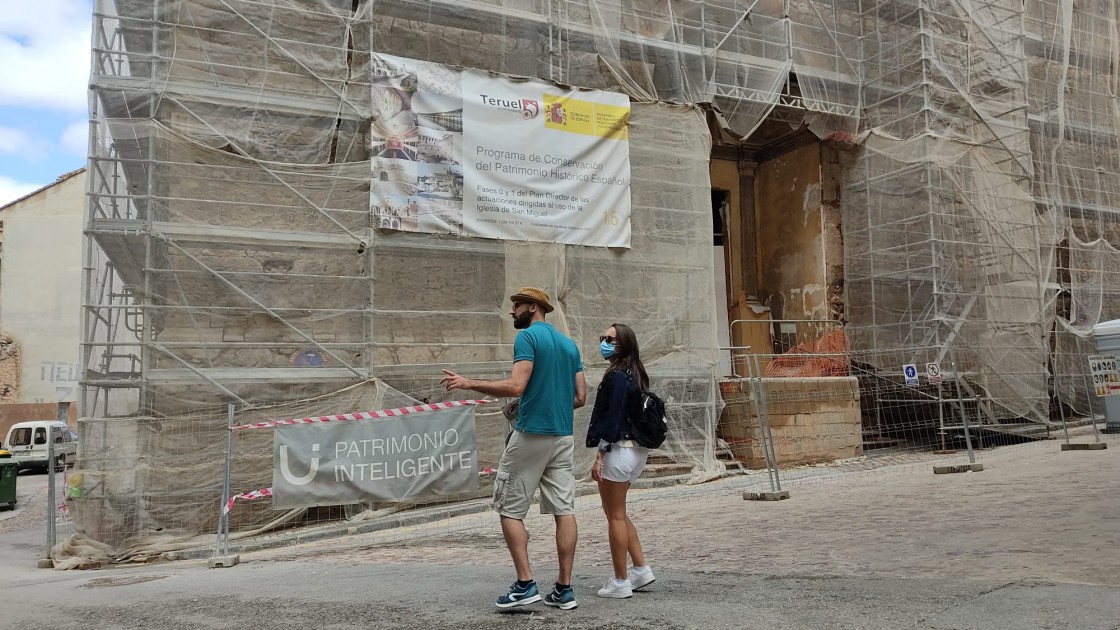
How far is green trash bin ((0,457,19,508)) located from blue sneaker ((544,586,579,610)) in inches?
555

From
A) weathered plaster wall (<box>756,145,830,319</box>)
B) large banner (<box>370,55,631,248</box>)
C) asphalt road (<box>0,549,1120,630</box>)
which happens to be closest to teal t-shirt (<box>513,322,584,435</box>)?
asphalt road (<box>0,549,1120,630</box>)

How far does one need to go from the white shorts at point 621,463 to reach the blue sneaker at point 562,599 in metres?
0.67

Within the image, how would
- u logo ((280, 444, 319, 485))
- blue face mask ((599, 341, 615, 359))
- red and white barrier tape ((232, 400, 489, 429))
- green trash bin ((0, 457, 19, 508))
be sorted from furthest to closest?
green trash bin ((0, 457, 19, 508)), red and white barrier tape ((232, 400, 489, 429)), u logo ((280, 444, 319, 485)), blue face mask ((599, 341, 615, 359))

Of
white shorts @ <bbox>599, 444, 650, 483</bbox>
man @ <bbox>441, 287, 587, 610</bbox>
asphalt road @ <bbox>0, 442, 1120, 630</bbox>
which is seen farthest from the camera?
white shorts @ <bbox>599, 444, 650, 483</bbox>

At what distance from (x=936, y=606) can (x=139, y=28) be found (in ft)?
36.5

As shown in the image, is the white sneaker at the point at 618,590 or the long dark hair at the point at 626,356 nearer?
the white sneaker at the point at 618,590

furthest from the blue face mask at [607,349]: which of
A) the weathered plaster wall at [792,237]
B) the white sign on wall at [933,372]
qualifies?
the weathered plaster wall at [792,237]

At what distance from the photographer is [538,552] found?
6.92 meters

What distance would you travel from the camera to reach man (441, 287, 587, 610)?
4.56m

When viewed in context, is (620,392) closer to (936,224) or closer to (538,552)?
(538,552)

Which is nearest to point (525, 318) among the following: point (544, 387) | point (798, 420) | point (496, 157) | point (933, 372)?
point (544, 387)

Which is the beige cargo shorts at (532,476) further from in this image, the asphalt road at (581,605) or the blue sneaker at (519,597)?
the asphalt road at (581,605)

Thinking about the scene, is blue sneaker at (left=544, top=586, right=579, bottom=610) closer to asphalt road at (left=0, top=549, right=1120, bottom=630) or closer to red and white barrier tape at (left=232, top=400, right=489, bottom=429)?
asphalt road at (left=0, top=549, right=1120, bottom=630)

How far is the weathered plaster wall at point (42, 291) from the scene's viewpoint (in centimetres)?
3322
